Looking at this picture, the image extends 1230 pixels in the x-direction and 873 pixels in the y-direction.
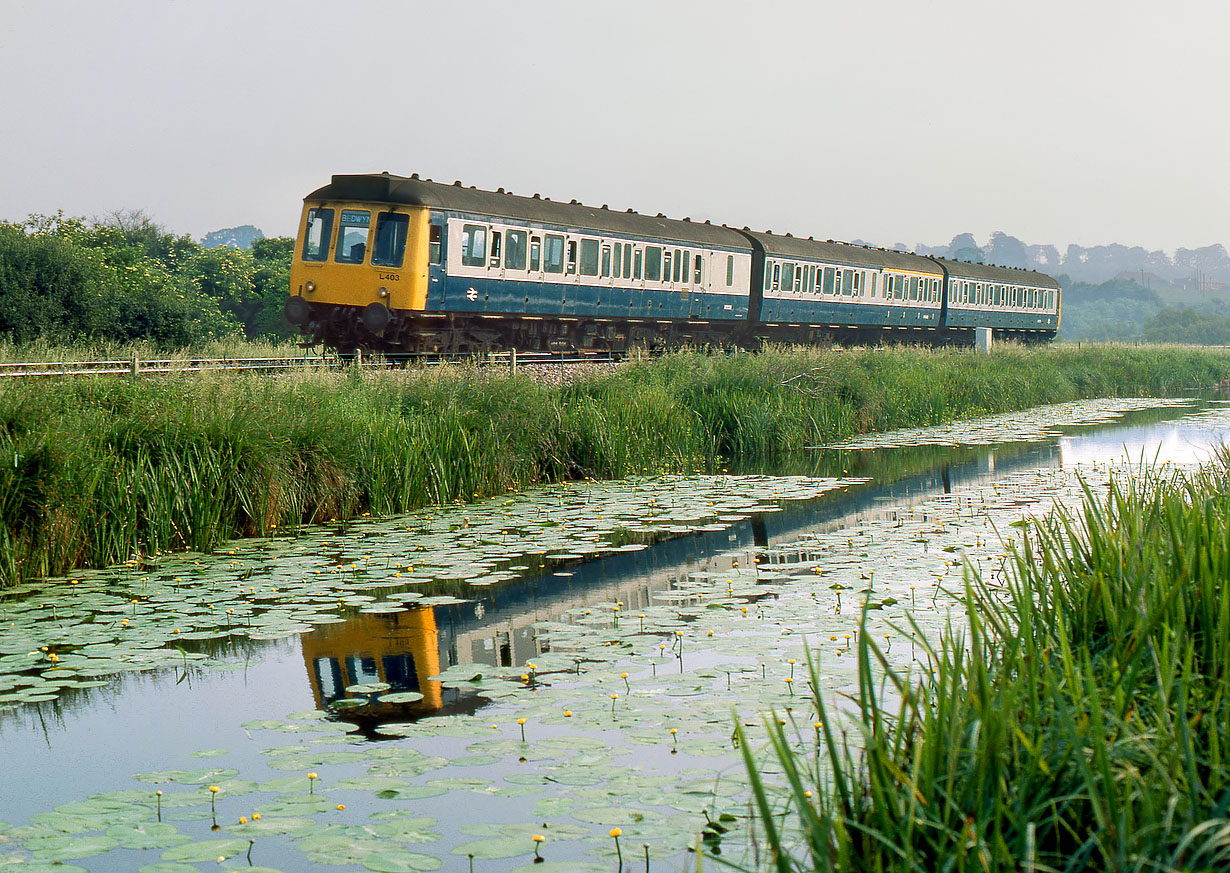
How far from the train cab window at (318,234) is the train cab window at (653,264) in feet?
26.1

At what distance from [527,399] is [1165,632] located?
11.2 m

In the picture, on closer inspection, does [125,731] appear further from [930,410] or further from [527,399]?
[930,410]

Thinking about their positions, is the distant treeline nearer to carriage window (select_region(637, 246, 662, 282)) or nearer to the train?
the train

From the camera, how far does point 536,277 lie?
78.4 feet

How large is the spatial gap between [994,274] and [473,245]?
31123mm

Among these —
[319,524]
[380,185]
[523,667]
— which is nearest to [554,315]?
[380,185]

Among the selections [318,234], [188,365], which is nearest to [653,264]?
[318,234]

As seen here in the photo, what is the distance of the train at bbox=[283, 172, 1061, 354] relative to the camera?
21156 millimetres

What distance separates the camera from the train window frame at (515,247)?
23000 mm

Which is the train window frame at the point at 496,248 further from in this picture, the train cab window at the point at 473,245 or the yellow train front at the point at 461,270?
the train cab window at the point at 473,245

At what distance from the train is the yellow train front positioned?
3 centimetres

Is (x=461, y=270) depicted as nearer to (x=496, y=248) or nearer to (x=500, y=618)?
(x=496, y=248)

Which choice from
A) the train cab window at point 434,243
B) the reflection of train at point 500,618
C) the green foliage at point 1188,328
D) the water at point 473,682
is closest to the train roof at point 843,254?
the train cab window at point 434,243

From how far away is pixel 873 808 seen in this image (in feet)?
10.6
